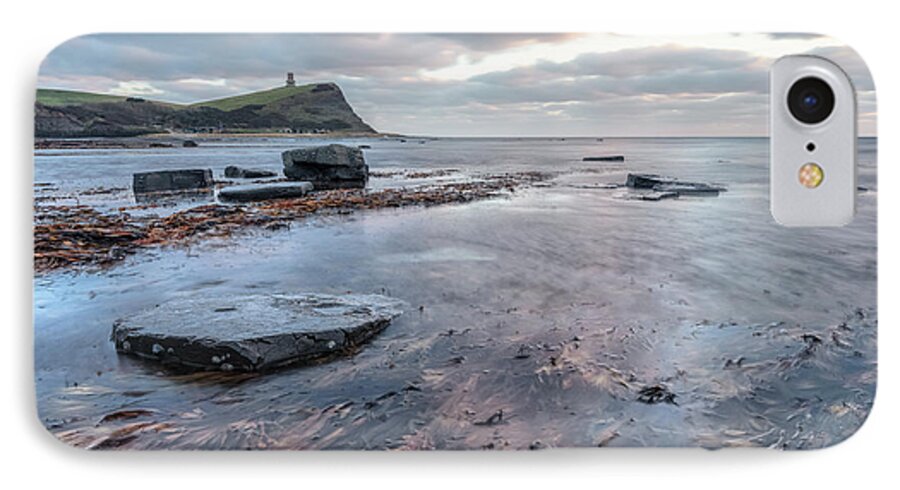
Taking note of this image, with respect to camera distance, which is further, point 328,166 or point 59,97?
point 328,166

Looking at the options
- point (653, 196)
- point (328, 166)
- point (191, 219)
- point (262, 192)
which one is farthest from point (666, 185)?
point (191, 219)

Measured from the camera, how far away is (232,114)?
153 centimetres

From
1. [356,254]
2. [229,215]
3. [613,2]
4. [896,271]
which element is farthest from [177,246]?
[896,271]

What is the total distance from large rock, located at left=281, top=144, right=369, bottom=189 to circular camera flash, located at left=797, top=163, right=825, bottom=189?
0.81 meters

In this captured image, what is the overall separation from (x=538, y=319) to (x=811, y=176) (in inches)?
22.0

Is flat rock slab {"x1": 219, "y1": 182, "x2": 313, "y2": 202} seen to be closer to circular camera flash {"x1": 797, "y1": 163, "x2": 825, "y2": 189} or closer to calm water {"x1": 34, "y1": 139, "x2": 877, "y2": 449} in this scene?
calm water {"x1": 34, "y1": 139, "x2": 877, "y2": 449}

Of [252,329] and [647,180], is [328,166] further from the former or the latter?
[647,180]

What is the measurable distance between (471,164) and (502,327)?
32 centimetres

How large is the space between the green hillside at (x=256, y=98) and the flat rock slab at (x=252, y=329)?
36 cm

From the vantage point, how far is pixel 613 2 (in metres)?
1.48

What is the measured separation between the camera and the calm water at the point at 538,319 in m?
1.44

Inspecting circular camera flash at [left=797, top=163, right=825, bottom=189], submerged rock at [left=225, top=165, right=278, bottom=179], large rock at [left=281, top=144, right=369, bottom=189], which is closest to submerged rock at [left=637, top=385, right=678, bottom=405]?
circular camera flash at [left=797, top=163, right=825, bottom=189]

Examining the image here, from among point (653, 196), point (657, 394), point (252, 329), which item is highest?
point (653, 196)

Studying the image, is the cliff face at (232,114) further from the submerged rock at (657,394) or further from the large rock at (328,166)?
the submerged rock at (657,394)
